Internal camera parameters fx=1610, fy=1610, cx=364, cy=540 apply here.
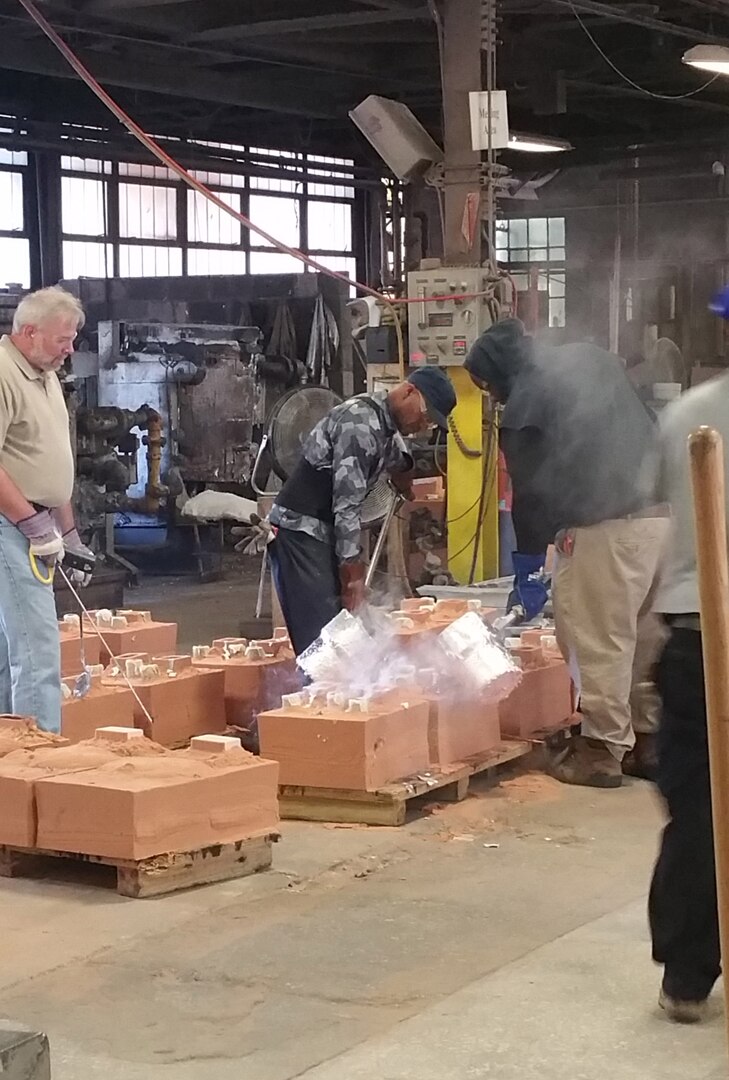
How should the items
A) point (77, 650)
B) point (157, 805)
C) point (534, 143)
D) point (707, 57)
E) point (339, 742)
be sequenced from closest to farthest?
point (157, 805) < point (339, 742) < point (77, 650) < point (707, 57) < point (534, 143)

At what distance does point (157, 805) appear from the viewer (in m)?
5.02

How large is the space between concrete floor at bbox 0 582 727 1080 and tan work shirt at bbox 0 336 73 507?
1.48 meters

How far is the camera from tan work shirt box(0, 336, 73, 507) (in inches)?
234

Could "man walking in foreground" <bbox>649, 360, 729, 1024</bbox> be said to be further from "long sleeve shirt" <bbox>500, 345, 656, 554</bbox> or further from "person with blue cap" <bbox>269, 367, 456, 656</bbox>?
"person with blue cap" <bbox>269, 367, 456, 656</bbox>

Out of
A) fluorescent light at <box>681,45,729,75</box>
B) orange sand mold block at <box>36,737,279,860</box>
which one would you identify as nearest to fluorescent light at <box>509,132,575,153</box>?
fluorescent light at <box>681,45,729,75</box>

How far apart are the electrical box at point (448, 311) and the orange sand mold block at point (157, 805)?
509cm

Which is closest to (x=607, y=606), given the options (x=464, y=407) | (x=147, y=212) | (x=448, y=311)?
(x=448, y=311)

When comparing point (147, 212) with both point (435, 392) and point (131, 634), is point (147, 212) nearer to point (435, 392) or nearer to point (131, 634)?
point (131, 634)

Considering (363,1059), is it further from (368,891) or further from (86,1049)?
(368,891)

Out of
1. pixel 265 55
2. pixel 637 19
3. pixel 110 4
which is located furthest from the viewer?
pixel 265 55

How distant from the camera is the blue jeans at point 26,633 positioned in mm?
5922

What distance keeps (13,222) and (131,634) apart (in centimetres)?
1124

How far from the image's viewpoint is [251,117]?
19.1 meters

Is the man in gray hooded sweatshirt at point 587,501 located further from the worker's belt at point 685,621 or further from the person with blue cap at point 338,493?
the worker's belt at point 685,621
